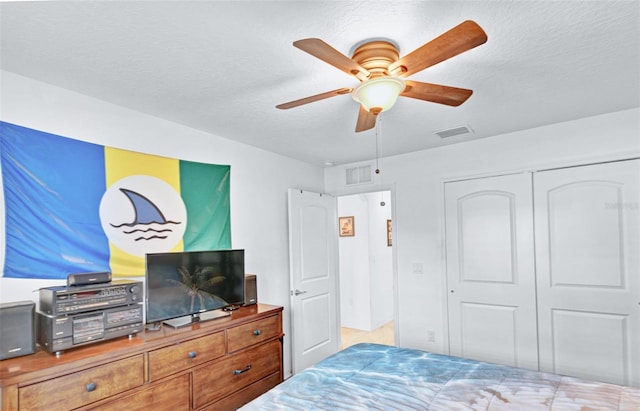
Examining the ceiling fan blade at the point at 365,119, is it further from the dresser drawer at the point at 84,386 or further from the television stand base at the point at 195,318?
the dresser drawer at the point at 84,386

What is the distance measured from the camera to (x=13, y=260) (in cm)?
190

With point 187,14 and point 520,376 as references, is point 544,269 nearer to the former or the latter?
point 520,376

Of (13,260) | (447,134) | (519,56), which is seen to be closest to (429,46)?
(519,56)

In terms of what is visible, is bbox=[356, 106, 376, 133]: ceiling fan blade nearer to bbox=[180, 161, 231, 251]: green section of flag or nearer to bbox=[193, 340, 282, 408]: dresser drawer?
bbox=[180, 161, 231, 251]: green section of flag

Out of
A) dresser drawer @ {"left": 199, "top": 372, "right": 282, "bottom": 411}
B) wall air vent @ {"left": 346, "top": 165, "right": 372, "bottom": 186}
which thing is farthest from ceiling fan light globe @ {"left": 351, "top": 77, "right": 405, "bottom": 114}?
wall air vent @ {"left": 346, "top": 165, "right": 372, "bottom": 186}

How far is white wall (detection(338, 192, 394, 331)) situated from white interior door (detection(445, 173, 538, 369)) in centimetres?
180

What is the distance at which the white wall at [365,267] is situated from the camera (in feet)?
17.4

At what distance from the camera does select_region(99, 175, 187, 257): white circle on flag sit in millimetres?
2365

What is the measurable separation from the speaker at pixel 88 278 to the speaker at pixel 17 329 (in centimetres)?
20

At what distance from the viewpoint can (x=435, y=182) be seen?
148 inches

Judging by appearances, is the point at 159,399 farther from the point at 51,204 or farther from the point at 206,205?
the point at 206,205

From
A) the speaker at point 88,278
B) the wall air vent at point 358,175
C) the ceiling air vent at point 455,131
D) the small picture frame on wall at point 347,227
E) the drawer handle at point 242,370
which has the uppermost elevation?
the ceiling air vent at point 455,131

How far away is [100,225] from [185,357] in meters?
1.00

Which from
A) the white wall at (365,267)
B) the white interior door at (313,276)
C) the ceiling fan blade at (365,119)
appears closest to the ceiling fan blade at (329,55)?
the ceiling fan blade at (365,119)
